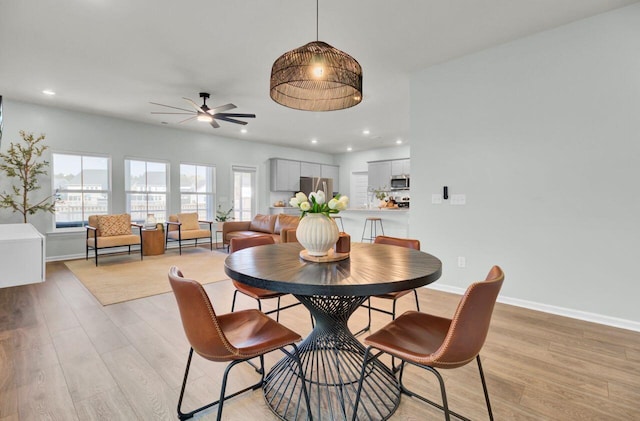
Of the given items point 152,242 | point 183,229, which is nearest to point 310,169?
point 183,229

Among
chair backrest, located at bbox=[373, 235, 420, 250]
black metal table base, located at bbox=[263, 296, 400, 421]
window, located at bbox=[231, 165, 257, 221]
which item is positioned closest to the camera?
black metal table base, located at bbox=[263, 296, 400, 421]

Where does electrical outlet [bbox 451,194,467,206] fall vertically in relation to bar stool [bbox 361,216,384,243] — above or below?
above

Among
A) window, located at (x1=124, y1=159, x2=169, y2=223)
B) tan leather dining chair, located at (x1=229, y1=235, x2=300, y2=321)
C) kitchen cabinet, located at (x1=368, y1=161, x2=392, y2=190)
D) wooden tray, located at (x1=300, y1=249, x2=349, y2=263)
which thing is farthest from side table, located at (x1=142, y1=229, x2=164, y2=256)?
kitchen cabinet, located at (x1=368, y1=161, x2=392, y2=190)

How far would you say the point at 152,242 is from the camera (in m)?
5.98

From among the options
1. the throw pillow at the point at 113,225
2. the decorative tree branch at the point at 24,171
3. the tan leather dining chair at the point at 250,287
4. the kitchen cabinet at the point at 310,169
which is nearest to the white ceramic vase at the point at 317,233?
the tan leather dining chair at the point at 250,287

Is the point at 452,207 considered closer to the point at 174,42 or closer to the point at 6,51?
the point at 174,42

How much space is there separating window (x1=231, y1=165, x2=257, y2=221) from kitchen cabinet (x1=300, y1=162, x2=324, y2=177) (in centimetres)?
155

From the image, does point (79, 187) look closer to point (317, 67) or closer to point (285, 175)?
point (285, 175)

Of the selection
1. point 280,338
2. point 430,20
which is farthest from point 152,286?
point 430,20

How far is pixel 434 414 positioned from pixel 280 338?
2.95 ft

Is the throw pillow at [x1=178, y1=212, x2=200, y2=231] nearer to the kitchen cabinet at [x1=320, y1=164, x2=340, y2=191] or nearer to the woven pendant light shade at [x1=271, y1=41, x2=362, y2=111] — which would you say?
the kitchen cabinet at [x1=320, y1=164, x2=340, y2=191]

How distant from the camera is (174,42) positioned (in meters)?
3.16

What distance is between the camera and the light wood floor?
161 cm

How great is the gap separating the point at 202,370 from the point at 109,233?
14.9 ft
